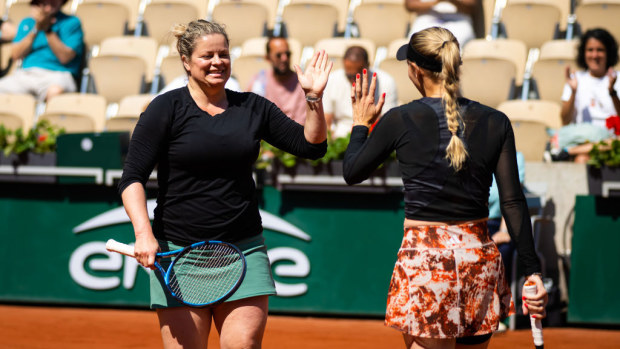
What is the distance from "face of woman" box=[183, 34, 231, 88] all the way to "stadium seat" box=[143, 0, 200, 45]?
7.33 metres

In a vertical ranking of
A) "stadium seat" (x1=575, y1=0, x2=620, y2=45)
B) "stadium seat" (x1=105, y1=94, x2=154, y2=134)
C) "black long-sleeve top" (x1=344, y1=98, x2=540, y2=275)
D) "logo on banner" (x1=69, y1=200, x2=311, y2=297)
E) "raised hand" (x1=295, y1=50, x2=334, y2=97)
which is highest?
"stadium seat" (x1=575, y1=0, x2=620, y2=45)

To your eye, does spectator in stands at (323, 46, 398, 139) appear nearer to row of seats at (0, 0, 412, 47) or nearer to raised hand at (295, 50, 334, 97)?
row of seats at (0, 0, 412, 47)

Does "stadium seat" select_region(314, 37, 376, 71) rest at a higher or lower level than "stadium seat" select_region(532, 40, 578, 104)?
higher

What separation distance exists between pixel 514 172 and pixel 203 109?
49.0 inches

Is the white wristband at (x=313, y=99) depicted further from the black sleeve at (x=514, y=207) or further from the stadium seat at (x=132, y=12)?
the stadium seat at (x=132, y=12)

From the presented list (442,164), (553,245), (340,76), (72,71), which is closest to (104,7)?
(72,71)

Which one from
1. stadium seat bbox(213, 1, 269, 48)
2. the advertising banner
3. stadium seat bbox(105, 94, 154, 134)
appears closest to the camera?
the advertising banner

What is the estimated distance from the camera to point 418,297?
2.92 meters

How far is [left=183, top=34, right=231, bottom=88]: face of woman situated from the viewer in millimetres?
3207

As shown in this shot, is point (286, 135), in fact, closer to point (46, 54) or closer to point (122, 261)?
point (122, 261)

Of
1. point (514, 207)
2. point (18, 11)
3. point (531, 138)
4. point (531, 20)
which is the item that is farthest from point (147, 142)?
point (18, 11)

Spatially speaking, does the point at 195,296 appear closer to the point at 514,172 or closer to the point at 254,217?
the point at 254,217

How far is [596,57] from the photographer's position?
781 cm

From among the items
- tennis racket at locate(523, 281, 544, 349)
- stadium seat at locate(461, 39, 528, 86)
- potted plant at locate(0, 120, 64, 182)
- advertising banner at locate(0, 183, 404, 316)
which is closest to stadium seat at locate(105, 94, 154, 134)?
potted plant at locate(0, 120, 64, 182)
